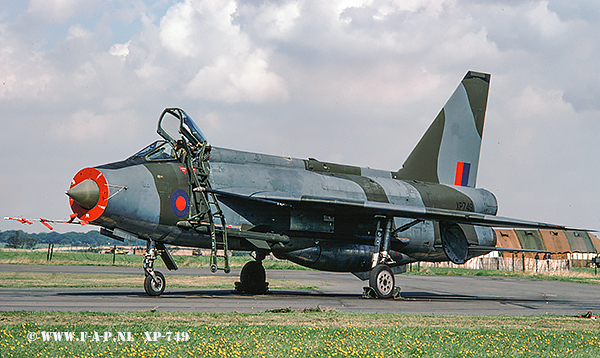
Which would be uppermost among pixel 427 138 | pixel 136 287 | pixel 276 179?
pixel 427 138

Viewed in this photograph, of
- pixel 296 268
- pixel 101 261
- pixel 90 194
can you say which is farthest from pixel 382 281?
pixel 101 261

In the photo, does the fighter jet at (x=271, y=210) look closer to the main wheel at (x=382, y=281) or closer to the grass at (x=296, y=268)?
the main wheel at (x=382, y=281)

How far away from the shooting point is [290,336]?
26.3ft

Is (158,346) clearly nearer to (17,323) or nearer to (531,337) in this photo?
(17,323)

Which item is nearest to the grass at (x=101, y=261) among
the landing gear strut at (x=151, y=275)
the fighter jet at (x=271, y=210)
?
the fighter jet at (x=271, y=210)

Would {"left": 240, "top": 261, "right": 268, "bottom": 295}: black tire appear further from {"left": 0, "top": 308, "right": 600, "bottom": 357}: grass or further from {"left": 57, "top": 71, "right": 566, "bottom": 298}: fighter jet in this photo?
{"left": 0, "top": 308, "right": 600, "bottom": 357}: grass

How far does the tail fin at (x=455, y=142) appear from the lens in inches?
811

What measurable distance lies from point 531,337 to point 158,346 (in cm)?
566

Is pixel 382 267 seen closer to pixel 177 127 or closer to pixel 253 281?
pixel 253 281

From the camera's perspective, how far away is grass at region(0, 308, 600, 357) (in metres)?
6.89

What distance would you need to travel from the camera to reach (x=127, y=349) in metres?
6.77

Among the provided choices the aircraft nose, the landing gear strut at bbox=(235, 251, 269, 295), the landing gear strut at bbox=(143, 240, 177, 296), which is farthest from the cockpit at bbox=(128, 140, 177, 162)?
the landing gear strut at bbox=(235, 251, 269, 295)

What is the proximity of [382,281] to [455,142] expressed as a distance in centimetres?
760

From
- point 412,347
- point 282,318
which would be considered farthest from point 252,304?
point 412,347
